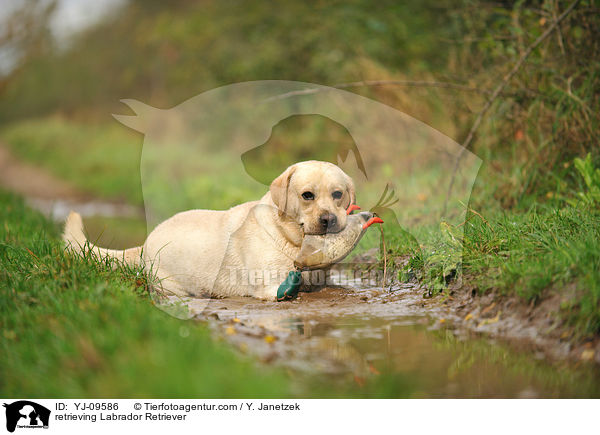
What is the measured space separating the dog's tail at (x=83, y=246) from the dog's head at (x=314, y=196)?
4.27 ft

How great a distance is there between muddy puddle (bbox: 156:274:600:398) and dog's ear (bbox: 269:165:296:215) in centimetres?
80

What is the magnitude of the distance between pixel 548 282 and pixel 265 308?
1993 millimetres

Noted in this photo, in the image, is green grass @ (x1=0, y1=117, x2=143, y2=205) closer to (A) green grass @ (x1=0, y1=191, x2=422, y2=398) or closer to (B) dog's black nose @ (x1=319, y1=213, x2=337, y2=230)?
(B) dog's black nose @ (x1=319, y1=213, x2=337, y2=230)

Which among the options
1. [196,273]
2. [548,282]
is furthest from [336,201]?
[548,282]

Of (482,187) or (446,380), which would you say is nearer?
(446,380)

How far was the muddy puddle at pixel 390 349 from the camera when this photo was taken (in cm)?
281

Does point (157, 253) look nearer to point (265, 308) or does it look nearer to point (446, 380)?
point (265, 308)

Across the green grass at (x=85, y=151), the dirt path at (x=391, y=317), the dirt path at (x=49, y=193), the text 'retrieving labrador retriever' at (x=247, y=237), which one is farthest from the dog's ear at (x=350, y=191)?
the green grass at (x=85, y=151)

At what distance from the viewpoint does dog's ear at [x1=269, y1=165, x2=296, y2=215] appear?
466 centimetres

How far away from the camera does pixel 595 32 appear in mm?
5941

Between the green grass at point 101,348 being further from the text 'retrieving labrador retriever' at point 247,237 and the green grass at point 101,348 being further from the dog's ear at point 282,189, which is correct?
the dog's ear at point 282,189
